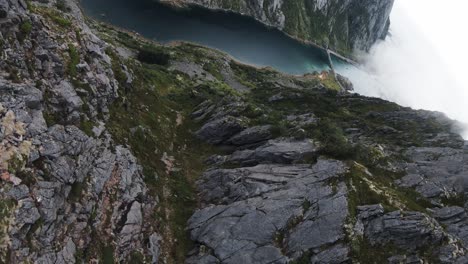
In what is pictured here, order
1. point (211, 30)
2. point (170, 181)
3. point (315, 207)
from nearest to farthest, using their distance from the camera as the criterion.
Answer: point (315, 207) → point (170, 181) → point (211, 30)

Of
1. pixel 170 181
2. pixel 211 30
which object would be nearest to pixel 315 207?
pixel 170 181

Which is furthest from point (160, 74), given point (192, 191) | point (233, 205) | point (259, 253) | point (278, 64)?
point (278, 64)

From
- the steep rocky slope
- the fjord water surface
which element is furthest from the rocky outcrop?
the fjord water surface

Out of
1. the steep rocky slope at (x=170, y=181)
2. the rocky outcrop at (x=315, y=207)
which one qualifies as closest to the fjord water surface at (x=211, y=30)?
the steep rocky slope at (x=170, y=181)

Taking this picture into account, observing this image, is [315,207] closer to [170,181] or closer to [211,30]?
[170,181]

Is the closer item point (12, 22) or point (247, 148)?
point (12, 22)

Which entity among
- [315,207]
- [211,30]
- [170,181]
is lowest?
A: [315,207]

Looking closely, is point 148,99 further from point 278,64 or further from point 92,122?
point 278,64

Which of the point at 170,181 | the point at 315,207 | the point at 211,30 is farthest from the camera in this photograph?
the point at 211,30

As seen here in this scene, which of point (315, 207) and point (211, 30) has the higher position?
point (211, 30)
